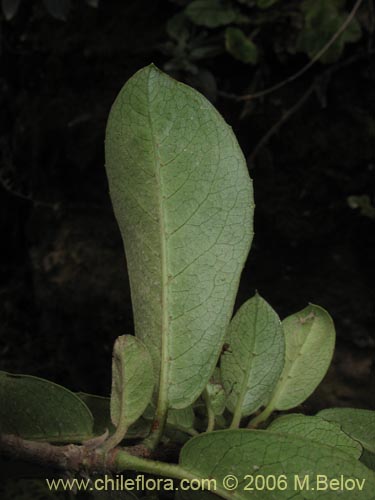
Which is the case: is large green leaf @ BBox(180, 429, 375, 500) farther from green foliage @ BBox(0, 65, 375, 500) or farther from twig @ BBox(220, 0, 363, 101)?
twig @ BBox(220, 0, 363, 101)

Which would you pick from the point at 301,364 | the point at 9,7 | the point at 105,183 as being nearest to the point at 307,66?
the point at 105,183

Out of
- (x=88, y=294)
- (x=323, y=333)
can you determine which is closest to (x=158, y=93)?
(x=323, y=333)

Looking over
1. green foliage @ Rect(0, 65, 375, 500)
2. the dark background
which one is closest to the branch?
green foliage @ Rect(0, 65, 375, 500)

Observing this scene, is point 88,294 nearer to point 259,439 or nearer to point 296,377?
point 296,377

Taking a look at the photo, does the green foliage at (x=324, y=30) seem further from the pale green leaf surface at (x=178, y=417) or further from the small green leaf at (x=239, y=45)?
the pale green leaf surface at (x=178, y=417)

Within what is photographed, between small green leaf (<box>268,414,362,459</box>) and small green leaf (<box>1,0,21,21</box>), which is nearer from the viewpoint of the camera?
small green leaf (<box>268,414,362,459</box>)

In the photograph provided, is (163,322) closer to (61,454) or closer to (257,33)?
(61,454)
